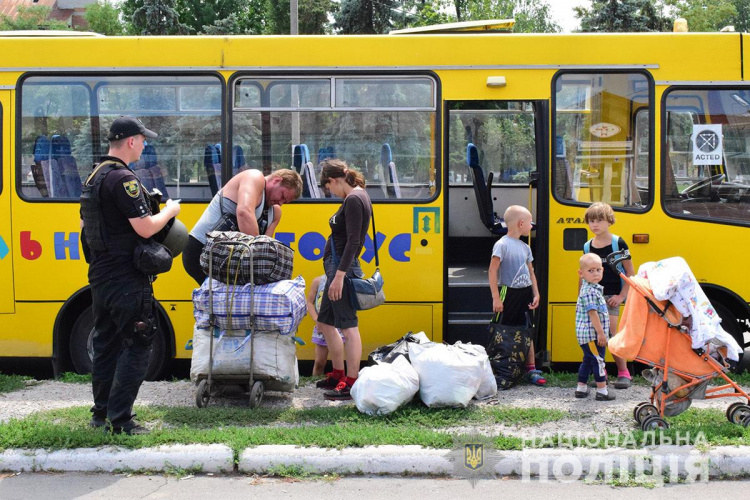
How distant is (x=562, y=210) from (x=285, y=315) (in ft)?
8.60

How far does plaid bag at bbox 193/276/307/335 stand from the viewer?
605 cm

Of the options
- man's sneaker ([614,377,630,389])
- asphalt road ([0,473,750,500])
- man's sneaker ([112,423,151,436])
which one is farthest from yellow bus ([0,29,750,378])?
asphalt road ([0,473,750,500])

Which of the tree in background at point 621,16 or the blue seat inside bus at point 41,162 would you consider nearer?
the blue seat inside bus at point 41,162

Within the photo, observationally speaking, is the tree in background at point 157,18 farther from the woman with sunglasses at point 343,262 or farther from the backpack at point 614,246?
the backpack at point 614,246

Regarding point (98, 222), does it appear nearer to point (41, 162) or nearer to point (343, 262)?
point (343, 262)

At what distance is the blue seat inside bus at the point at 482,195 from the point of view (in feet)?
27.6

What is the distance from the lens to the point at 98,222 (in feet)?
17.4

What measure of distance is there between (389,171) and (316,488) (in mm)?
3200

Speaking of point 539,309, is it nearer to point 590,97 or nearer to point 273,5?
point 590,97

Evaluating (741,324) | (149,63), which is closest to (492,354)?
(741,324)

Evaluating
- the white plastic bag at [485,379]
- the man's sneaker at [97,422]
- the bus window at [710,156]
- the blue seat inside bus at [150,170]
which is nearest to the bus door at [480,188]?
the white plastic bag at [485,379]

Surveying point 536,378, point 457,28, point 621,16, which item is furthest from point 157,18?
point 536,378

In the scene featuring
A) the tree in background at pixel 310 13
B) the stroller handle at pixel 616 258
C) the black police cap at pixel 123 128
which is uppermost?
the tree in background at pixel 310 13

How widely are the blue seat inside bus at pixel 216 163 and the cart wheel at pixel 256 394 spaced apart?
198 cm
